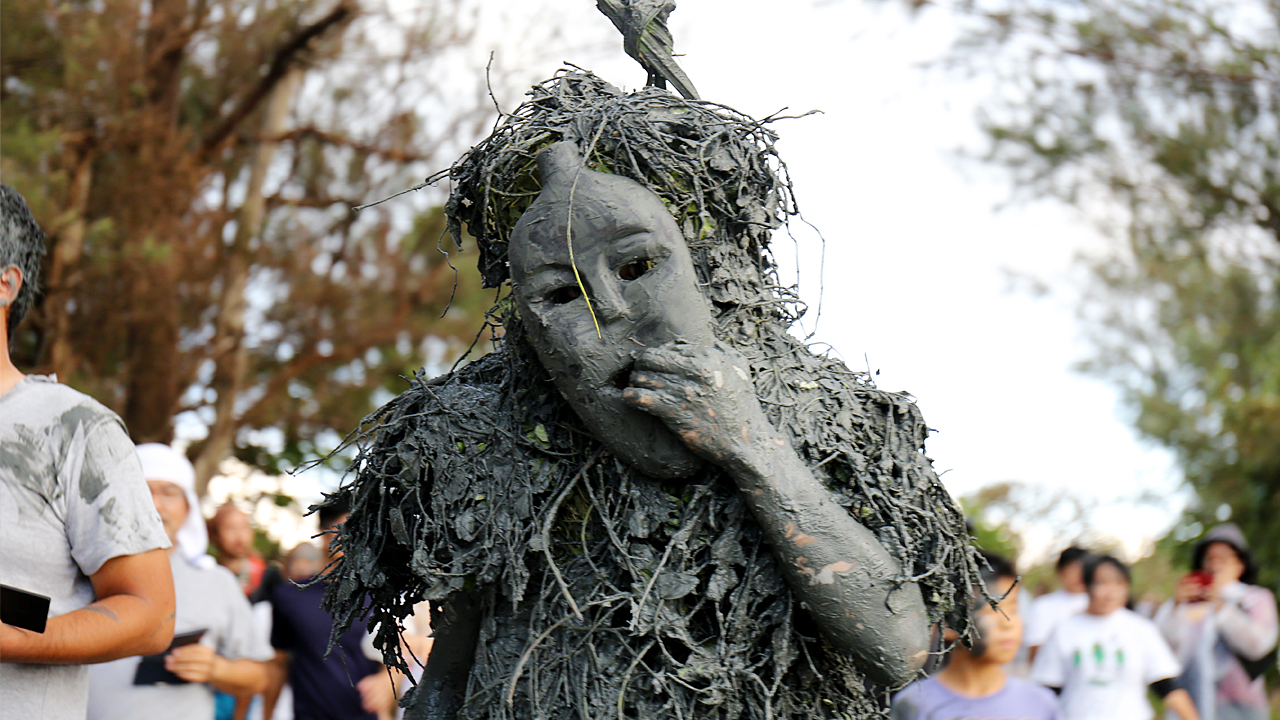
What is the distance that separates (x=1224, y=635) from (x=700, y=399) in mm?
4417

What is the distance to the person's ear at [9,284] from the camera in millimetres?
2207

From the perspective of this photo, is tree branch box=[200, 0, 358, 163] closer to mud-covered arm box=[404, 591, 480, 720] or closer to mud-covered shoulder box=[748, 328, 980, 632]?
mud-covered arm box=[404, 591, 480, 720]

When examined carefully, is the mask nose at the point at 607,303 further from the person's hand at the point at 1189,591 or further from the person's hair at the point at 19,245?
the person's hand at the point at 1189,591

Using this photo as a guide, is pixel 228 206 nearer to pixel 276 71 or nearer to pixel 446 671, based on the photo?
pixel 276 71

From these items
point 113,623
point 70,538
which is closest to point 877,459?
point 113,623

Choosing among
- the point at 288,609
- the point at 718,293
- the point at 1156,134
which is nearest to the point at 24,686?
the point at 718,293

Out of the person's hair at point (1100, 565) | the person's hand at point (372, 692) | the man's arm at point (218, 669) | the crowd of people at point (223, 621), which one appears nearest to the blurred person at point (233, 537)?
the crowd of people at point (223, 621)

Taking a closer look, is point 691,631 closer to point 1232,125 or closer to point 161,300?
point 161,300

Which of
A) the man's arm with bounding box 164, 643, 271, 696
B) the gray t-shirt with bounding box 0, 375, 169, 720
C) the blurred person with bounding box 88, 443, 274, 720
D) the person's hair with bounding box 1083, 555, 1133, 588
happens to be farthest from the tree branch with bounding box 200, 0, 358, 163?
the gray t-shirt with bounding box 0, 375, 169, 720

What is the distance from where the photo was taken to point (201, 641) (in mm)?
3889

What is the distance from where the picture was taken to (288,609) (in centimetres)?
434

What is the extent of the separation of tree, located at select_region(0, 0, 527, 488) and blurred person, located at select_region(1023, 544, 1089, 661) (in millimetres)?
6485

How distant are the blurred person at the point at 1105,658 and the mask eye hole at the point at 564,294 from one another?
11.7 feet

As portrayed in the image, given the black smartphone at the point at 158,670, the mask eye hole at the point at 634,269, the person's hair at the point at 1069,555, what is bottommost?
the black smartphone at the point at 158,670
